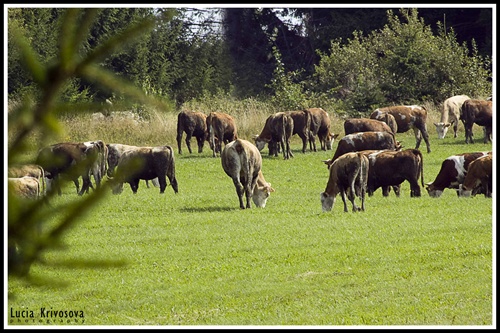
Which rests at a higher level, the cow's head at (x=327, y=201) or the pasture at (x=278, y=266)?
the cow's head at (x=327, y=201)

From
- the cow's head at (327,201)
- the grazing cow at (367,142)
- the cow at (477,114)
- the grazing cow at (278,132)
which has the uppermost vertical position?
the cow at (477,114)

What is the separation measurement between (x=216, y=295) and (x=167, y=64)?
3894cm

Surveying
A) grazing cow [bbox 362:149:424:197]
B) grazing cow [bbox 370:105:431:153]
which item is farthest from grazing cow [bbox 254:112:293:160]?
grazing cow [bbox 362:149:424:197]

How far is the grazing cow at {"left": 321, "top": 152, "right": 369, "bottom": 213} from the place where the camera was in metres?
18.2

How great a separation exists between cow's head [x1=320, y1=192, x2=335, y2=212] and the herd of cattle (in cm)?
2

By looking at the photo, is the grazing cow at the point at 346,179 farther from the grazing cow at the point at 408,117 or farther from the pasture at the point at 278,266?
the grazing cow at the point at 408,117

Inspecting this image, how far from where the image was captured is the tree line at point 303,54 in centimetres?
4078

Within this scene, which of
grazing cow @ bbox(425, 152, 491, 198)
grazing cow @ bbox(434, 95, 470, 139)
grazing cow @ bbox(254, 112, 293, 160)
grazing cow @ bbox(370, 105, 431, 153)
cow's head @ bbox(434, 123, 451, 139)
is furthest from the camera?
grazing cow @ bbox(434, 95, 470, 139)

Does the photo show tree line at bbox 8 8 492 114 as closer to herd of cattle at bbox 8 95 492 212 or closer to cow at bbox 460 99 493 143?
herd of cattle at bbox 8 95 492 212

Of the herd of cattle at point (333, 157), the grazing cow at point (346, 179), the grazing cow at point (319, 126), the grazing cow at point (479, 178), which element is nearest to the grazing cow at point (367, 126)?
the herd of cattle at point (333, 157)

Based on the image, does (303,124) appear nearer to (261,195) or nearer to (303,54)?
(261,195)

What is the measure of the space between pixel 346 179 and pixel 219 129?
1424 cm

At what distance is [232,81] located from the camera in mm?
56031

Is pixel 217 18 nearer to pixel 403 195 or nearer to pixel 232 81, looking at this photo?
pixel 232 81
